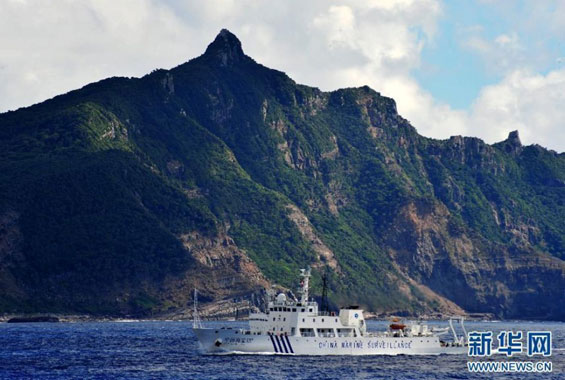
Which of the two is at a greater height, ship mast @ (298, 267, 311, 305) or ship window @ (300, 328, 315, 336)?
ship mast @ (298, 267, 311, 305)

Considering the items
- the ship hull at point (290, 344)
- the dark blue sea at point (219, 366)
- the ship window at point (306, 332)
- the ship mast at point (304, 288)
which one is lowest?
the dark blue sea at point (219, 366)

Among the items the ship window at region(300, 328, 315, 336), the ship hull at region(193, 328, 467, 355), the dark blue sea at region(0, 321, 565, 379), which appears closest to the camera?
the dark blue sea at region(0, 321, 565, 379)

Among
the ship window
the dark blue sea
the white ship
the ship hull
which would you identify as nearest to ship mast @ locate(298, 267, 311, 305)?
the white ship

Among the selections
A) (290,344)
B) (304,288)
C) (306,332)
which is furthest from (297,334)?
(304,288)

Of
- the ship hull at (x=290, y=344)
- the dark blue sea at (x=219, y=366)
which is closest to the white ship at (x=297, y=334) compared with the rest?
the ship hull at (x=290, y=344)

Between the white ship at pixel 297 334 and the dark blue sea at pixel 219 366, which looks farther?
the white ship at pixel 297 334

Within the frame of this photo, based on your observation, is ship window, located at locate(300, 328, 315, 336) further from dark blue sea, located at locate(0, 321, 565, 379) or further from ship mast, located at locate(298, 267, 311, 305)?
dark blue sea, located at locate(0, 321, 565, 379)

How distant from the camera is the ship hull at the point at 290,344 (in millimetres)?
164750

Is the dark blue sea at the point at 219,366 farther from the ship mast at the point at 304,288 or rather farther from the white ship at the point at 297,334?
the ship mast at the point at 304,288

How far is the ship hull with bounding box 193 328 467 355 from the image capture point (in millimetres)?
164750

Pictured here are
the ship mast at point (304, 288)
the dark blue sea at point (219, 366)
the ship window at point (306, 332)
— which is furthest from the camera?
the ship mast at point (304, 288)

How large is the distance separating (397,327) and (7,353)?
69587mm

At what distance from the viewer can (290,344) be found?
165 meters

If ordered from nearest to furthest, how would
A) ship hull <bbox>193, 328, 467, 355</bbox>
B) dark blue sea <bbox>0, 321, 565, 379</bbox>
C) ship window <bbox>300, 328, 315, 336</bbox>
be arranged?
dark blue sea <bbox>0, 321, 565, 379</bbox> < ship hull <bbox>193, 328, 467, 355</bbox> < ship window <bbox>300, 328, 315, 336</bbox>
